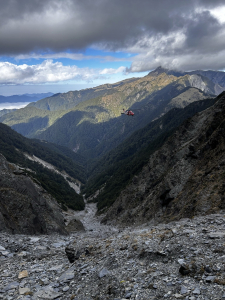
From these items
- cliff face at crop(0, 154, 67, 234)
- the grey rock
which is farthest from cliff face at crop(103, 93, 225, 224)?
cliff face at crop(0, 154, 67, 234)

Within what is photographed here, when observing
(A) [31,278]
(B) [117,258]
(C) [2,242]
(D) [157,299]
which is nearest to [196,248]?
(D) [157,299]

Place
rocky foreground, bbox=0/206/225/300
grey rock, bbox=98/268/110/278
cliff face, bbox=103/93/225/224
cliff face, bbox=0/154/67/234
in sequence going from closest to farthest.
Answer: rocky foreground, bbox=0/206/225/300 < grey rock, bbox=98/268/110/278 < cliff face, bbox=0/154/67/234 < cliff face, bbox=103/93/225/224

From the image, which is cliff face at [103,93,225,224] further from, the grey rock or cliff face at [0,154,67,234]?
cliff face at [0,154,67,234]

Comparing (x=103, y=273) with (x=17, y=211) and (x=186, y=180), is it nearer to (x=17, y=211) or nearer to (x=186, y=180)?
(x=17, y=211)

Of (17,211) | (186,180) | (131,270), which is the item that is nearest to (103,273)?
(131,270)

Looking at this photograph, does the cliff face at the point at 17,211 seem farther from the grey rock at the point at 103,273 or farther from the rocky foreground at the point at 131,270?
the grey rock at the point at 103,273

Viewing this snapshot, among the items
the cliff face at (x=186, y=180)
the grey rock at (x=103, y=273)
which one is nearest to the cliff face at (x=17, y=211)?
the grey rock at (x=103, y=273)

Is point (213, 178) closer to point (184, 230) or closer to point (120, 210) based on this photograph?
point (184, 230)
